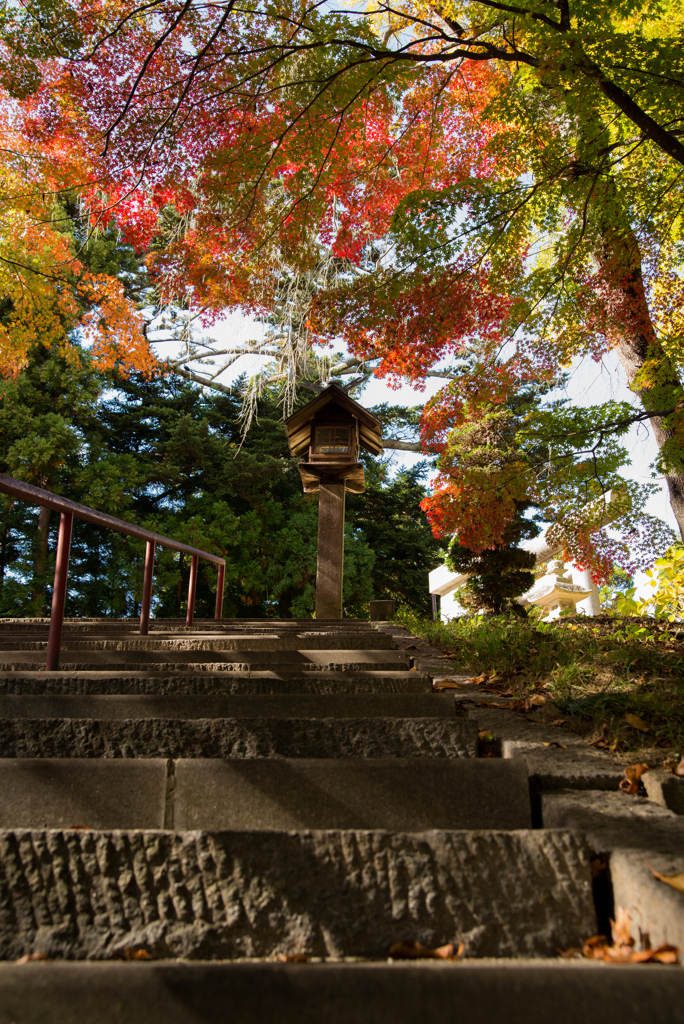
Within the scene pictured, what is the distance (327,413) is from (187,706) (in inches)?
235

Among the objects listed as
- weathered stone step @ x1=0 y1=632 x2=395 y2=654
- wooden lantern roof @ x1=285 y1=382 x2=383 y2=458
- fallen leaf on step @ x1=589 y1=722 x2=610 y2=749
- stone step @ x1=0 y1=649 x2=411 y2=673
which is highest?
wooden lantern roof @ x1=285 y1=382 x2=383 y2=458

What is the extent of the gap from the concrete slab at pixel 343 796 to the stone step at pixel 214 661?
4.17 ft

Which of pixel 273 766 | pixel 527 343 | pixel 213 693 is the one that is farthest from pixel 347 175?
pixel 273 766

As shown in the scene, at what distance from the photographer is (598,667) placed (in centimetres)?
372

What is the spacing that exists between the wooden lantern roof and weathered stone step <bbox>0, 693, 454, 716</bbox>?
5.64 m

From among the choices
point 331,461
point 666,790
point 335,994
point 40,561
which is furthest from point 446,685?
point 40,561

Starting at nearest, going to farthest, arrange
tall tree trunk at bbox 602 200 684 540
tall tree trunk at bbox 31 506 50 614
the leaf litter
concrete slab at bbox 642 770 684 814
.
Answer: the leaf litter, concrete slab at bbox 642 770 684 814, tall tree trunk at bbox 602 200 684 540, tall tree trunk at bbox 31 506 50 614

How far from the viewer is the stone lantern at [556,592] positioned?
9.64 metres

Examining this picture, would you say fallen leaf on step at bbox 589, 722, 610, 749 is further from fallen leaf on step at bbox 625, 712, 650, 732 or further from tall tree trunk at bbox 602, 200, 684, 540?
tall tree trunk at bbox 602, 200, 684, 540

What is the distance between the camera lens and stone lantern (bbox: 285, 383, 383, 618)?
7469 millimetres

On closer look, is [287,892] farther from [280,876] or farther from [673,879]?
[673,879]

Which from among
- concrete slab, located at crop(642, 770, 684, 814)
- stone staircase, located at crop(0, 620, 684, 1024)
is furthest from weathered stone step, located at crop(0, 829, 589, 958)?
concrete slab, located at crop(642, 770, 684, 814)

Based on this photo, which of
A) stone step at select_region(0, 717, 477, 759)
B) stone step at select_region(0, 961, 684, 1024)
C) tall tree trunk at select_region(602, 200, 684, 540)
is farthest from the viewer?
tall tree trunk at select_region(602, 200, 684, 540)

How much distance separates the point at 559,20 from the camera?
491cm
